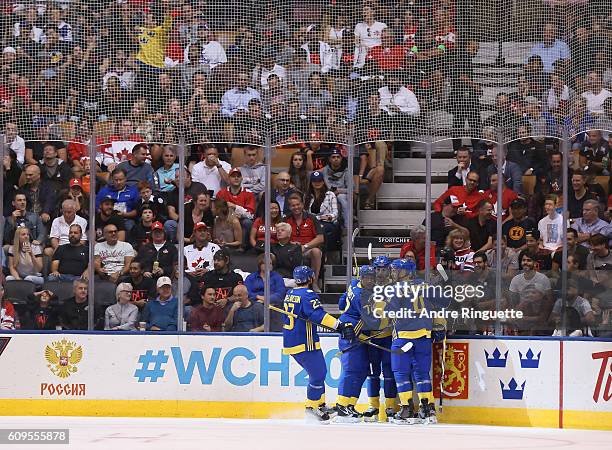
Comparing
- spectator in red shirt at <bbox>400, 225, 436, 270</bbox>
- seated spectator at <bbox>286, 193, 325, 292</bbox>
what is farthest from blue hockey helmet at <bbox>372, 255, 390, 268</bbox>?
seated spectator at <bbox>286, 193, 325, 292</bbox>

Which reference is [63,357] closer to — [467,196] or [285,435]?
[285,435]

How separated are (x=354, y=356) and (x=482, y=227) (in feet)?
6.14

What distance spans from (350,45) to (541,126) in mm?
2485

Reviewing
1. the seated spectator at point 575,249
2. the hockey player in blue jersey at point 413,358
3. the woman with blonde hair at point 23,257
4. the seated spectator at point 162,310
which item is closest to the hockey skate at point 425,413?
the hockey player in blue jersey at point 413,358

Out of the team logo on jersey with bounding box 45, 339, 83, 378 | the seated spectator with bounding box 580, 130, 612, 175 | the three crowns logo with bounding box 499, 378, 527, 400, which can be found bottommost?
the three crowns logo with bounding box 499, 378, 527, 400

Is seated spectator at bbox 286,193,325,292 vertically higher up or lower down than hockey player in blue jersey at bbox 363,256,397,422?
higher up

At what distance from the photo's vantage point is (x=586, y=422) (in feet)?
43.1

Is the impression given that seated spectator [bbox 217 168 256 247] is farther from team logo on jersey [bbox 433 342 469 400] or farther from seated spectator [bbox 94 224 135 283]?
team logo on jersey [bbox 433 342 469 400]

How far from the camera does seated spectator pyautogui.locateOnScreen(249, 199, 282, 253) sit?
46.2 ft

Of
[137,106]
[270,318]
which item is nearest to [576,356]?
[270,318]

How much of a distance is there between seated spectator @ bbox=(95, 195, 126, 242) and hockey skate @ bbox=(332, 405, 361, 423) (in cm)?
296

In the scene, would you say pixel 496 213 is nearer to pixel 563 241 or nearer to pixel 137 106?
pixel 563 241

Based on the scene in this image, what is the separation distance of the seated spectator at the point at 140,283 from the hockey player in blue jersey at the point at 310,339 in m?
1.59

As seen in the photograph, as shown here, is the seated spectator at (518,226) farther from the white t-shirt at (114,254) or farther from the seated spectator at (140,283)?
the white t-shirt at (114,254)
